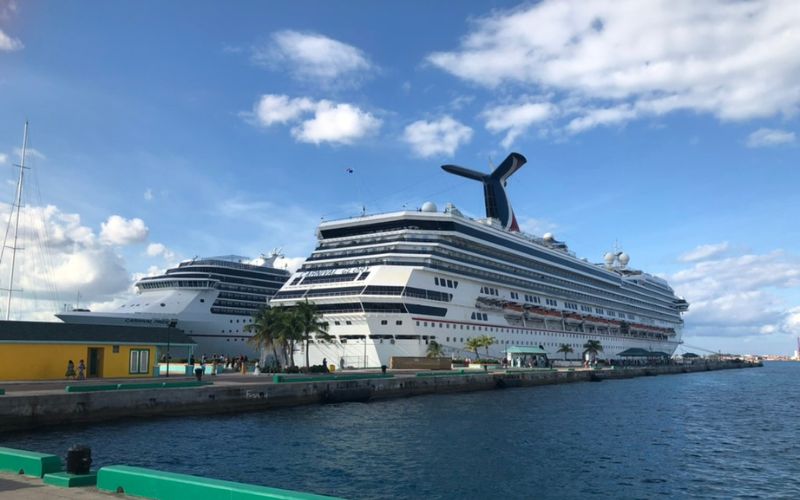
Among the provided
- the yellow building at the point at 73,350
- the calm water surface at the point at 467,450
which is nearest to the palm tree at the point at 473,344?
the calm water surface at the point at 467,450

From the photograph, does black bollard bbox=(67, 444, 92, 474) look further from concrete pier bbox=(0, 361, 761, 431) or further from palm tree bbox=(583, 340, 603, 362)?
palm tree bbox=(583, 340, 603, 362)

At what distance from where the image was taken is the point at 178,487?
11328mm

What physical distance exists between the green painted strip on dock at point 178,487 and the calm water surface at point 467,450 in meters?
8.05

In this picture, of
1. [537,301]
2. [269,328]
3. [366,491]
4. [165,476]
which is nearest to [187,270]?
[269,328]

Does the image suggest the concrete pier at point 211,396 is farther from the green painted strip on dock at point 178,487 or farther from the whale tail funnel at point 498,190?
the whale tail funnel at point 498,190

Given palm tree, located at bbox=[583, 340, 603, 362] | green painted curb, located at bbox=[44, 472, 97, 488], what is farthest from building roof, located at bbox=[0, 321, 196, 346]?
palm tree, located at bbox=[583, 340, 603, 362]

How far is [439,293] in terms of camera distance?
235ft

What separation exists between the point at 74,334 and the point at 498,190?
79.5 m

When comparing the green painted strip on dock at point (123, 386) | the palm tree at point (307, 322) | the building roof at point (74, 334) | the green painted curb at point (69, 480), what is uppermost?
the palm tree at point (307, 322)

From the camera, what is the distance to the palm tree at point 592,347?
105438 mm

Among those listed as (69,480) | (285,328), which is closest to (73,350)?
(285,328)

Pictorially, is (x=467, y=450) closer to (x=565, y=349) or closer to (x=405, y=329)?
(x=405, y=329)

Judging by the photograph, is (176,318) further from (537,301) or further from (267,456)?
(267,456)

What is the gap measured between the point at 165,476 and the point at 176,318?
8549 centimetres
